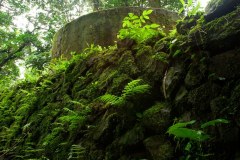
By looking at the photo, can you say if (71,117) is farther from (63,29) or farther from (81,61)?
(63,29)

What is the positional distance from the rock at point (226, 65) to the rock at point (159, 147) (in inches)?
36.7

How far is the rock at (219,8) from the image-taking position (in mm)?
3348

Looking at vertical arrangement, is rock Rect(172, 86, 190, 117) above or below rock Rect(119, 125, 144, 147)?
above

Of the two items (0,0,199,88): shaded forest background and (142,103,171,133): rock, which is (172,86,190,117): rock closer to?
(142,103,171,133): rock

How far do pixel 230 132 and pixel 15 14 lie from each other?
672 inches

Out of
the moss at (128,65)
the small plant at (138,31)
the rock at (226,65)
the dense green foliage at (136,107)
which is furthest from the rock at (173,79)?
the small plant at (138,31)

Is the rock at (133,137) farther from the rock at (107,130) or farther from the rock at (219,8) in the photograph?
the rock at (219,8)

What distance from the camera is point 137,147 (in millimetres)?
3238

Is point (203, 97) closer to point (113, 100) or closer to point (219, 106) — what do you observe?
point (219, 106)

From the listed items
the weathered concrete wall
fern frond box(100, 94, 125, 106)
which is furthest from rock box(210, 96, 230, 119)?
the weathered concrete wall

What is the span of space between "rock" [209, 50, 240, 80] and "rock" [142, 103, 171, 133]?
2.38ft

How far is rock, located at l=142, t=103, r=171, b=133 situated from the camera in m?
3.17

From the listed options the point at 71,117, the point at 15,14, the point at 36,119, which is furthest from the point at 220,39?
the point at 15,14

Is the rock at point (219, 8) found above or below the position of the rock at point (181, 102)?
above
